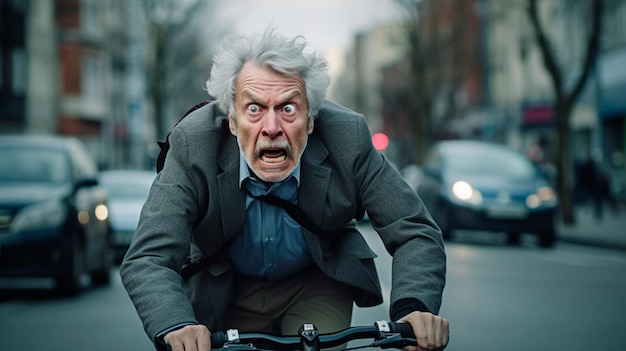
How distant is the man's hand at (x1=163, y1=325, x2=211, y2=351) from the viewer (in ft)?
10.3

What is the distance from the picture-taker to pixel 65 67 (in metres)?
51.5

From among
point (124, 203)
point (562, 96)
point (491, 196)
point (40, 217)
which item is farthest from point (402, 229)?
point (562, 96)

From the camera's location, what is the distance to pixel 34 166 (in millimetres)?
12891

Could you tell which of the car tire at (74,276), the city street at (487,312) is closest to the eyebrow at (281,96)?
the city street at (487,312)

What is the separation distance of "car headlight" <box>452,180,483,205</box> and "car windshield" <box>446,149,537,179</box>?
580 mm

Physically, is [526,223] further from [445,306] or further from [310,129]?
[310,129]

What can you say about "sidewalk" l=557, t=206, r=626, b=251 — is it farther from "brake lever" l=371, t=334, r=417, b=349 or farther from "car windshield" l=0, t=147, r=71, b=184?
"brake lever" l=371, t=334, r=417, b=349

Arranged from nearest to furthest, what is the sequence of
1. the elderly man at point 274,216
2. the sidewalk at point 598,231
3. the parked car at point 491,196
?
the elderly man at point 274,216
the parked car at point 491,196
the sidewalk at point 598,231

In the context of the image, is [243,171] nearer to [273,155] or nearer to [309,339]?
[273,155]

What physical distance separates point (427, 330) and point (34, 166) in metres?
10.2

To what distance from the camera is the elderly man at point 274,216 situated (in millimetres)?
3496

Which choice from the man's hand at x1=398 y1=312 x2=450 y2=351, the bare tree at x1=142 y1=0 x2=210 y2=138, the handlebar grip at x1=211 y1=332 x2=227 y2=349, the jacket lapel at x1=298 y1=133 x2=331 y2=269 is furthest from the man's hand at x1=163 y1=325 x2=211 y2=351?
the bare tree at x1=142 y1=0 x2=210 y2=138

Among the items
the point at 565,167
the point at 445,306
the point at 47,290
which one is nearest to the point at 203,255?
the point at 445,306

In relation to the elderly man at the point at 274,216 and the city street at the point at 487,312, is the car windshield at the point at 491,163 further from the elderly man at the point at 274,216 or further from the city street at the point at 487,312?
the elderly man at the point at 274,216
